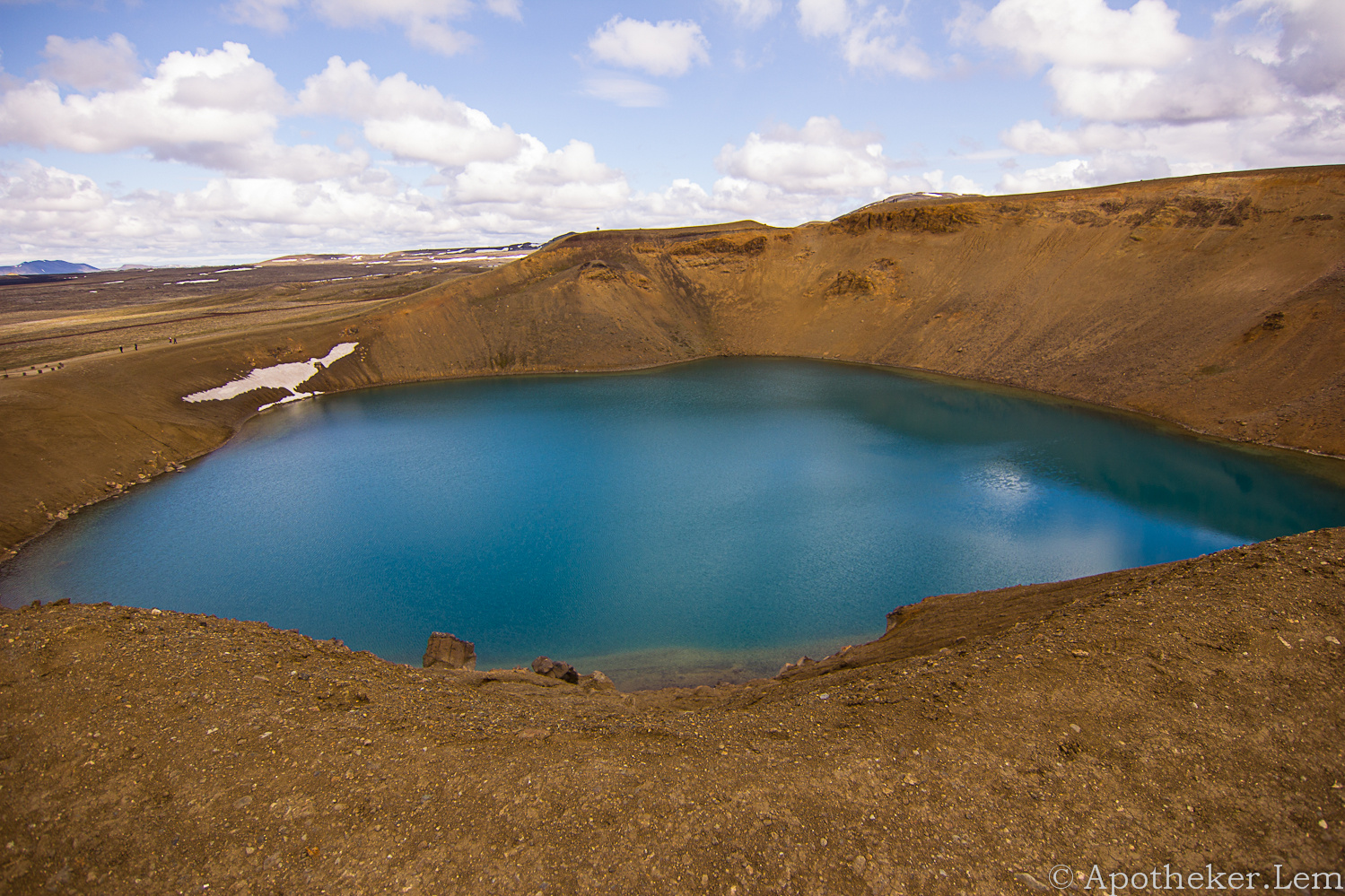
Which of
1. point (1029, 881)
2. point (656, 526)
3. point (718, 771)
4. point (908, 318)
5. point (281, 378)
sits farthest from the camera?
point (908, 318)

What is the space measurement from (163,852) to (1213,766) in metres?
10.9

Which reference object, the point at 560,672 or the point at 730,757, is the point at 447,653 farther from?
the point at 730,757

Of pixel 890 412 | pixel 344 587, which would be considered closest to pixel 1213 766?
pixel 344 587

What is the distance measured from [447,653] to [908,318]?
48087 mm

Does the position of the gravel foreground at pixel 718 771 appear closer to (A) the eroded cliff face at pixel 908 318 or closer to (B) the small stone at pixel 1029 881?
(B) the small stone at pixel 1029 881

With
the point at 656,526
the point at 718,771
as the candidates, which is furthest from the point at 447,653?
the point at 656,526

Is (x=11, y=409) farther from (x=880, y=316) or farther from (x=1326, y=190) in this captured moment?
(x=1326, y=190)

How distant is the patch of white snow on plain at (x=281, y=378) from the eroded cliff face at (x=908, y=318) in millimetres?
786

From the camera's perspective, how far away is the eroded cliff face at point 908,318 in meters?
29.4

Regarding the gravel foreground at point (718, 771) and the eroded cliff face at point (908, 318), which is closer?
the gravel foreground at point (718, 771)

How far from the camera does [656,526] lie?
71.6 ft

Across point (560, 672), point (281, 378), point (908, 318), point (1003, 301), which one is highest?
point (1003, 301)

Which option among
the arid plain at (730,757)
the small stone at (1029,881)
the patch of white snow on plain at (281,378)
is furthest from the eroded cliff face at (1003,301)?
the small stone at (1029,881)

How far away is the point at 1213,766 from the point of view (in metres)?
6.81
